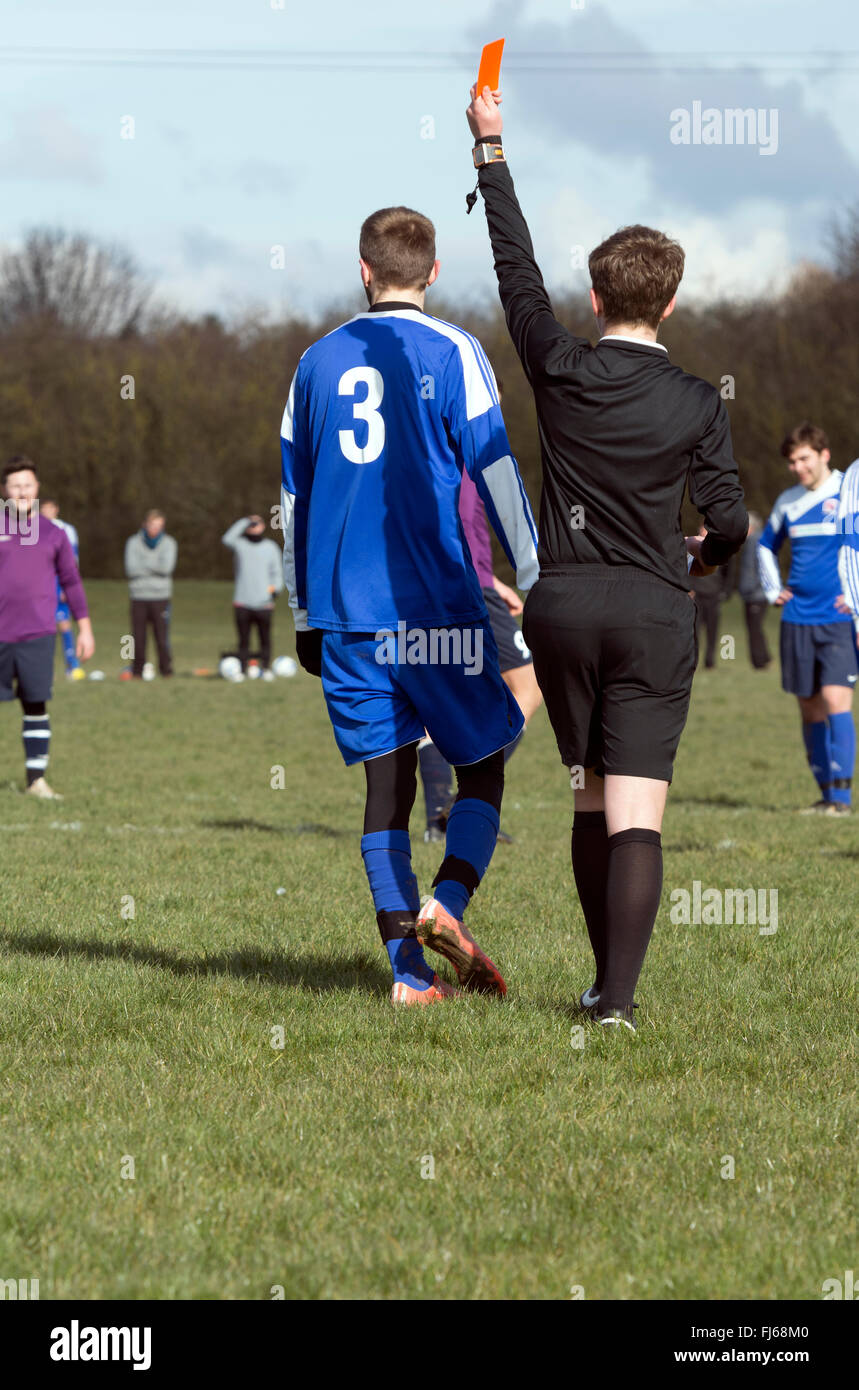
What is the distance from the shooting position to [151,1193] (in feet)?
10.4

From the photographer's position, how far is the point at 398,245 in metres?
4.66

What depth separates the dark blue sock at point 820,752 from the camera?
34.4 feet

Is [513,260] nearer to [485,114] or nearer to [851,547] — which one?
[485,114]

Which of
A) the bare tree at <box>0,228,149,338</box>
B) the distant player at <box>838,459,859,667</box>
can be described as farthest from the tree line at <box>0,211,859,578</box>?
the distant player at <box>838,459,859,667</box>

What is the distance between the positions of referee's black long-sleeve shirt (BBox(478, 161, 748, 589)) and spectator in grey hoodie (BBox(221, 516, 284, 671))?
17.1 m

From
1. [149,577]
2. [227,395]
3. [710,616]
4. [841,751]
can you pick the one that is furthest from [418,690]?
[227,395]

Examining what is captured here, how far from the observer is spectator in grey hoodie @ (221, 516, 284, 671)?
847 inches

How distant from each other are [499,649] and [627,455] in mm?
4166

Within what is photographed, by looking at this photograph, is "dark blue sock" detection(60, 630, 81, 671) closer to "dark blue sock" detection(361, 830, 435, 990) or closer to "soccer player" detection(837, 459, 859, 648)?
"soccer player" detection(837, 459, 859, 648)

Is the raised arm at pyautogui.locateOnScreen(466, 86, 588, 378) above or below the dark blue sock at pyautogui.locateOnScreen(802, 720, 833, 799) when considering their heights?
A: above
